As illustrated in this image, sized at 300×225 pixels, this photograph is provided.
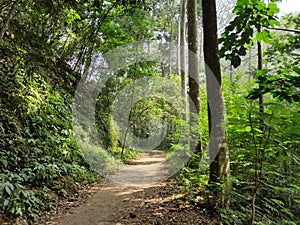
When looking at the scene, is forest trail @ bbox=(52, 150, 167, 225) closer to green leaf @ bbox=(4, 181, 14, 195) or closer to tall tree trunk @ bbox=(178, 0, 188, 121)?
green leaf @ bbox=(4, 181, 14, 195)

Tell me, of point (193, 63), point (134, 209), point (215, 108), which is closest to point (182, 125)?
point (193, 63)

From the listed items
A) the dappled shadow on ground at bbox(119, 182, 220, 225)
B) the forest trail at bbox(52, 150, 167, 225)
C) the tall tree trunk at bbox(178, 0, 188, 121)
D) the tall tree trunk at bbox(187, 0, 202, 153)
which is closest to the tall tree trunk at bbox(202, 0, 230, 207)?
the dappled shadow on ground at bbox(119, 182, 220, 225)

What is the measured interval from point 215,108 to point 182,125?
3884 millimetres

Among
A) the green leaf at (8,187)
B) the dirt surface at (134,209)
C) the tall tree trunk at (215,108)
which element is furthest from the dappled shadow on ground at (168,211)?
the green leaf at (8,187)

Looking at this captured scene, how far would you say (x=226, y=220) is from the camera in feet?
12.8

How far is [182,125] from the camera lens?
8.09 m

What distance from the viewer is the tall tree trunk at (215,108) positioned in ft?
13.7

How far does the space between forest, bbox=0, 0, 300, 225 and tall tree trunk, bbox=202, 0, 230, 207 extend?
19mm

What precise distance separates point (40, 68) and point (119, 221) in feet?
11.9

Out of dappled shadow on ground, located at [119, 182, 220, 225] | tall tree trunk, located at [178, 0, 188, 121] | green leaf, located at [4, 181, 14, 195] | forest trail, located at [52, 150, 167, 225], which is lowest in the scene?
forest trail, located at [52, 150, 167, 225]

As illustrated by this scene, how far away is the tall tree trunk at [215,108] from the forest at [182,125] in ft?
0.06

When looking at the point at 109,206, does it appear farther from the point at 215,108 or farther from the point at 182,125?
the point at 182,125

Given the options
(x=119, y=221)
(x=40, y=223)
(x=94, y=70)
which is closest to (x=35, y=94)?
(x=40, y=223)

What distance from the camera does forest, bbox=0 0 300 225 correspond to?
2.39 m
